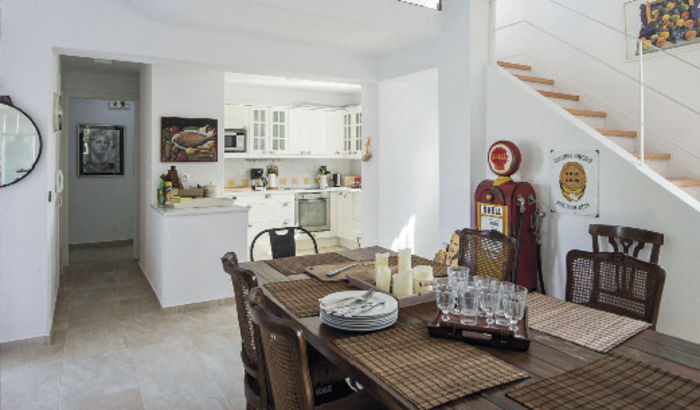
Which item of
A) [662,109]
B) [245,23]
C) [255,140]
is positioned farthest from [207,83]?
[662,109]

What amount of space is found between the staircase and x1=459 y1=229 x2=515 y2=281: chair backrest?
5.73 ft

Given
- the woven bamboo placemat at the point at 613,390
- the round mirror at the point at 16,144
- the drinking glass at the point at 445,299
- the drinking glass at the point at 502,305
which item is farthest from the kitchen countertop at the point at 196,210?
the woven bamboo placemat at the point at 613,390

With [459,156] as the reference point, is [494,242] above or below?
below

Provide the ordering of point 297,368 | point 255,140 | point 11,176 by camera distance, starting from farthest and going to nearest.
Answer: point 255,140 → point 11,176 → point 297,368

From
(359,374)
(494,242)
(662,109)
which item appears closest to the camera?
(359,374)

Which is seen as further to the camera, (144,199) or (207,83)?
(144,199)

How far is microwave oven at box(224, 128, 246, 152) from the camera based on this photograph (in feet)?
22.5

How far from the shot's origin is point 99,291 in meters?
4.84

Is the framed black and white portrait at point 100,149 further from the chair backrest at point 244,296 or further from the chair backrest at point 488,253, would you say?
the chair backrest at point 488,253

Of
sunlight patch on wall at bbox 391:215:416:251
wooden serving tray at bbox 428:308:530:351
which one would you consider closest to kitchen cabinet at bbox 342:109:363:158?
sunlight patch on wall at bbox 391:215:416:251

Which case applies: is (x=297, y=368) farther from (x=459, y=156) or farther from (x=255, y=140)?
(x=255, y=140)

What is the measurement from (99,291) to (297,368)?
4.52m

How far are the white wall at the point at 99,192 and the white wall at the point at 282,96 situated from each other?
1761 mm

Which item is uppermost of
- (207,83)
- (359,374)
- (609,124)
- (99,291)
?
(207,83)
